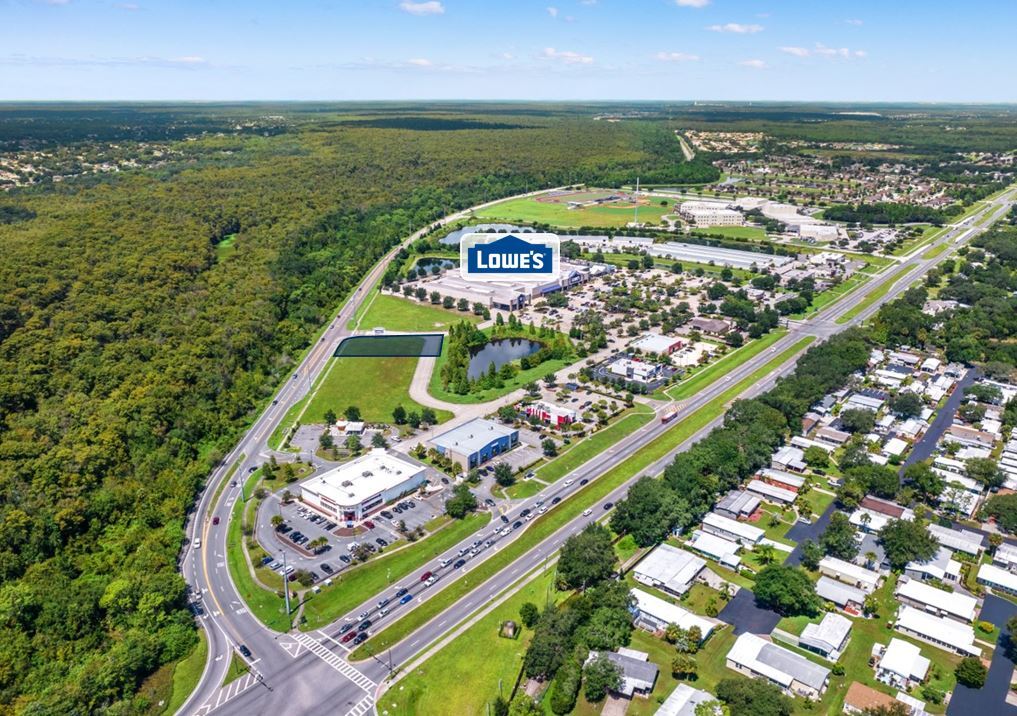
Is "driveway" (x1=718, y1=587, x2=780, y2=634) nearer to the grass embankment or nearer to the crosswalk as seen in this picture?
the crosswalk

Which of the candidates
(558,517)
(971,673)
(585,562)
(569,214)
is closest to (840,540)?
(971,673)

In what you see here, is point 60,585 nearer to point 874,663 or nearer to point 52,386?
point 52,386

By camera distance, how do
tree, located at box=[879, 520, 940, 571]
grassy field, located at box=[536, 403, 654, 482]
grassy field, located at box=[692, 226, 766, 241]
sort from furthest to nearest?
1. grassy field, located at box=[692, 226, 766, 241]
2. grassy field, located at box=[536, 403, 654, 482]
3. tree, located at box=[879, 520, 940, 571]

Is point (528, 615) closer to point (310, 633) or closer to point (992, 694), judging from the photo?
point (310, 633)

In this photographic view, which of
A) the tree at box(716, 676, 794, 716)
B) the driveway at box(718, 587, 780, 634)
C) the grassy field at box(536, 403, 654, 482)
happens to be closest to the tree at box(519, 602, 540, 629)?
the tree at box(716, 676, 794, 716)

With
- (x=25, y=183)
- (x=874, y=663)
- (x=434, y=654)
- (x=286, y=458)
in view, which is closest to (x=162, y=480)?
(x=286, y=458)

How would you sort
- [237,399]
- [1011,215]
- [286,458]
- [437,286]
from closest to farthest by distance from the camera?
1. [286,458]
2. [237,399]
3. [437,286]
4. [1011,215]

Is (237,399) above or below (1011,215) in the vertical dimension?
below
